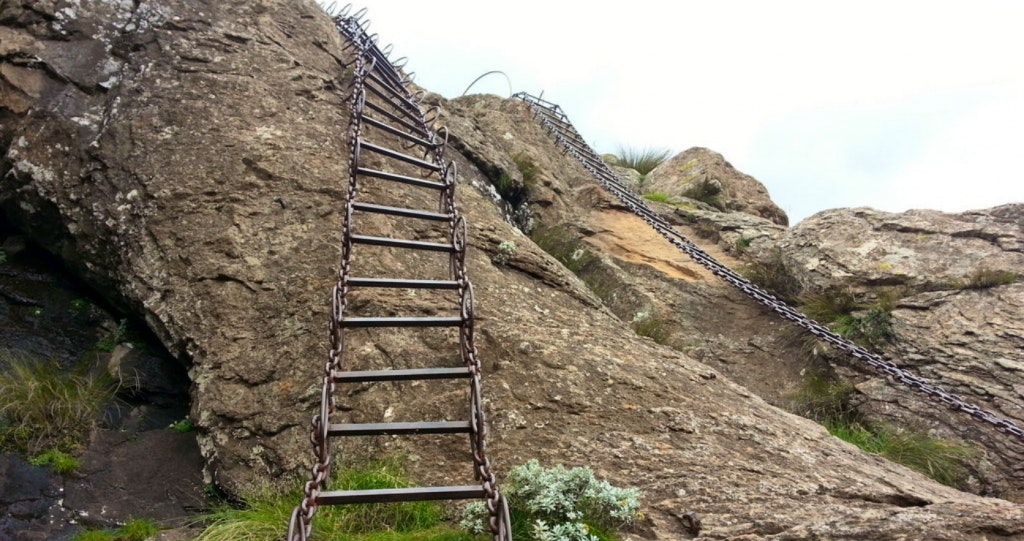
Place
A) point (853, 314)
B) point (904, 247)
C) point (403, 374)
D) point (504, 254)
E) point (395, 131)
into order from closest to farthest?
1. point (403, 374)
2. point (504, 254)
3. point (395, 131)
4. point (853, 314)
5. point (904, 247)

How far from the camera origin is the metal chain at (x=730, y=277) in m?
5.85

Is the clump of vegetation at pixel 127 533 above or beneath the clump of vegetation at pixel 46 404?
beneath

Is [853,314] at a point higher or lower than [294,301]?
higher

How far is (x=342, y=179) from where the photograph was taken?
6.12 meters

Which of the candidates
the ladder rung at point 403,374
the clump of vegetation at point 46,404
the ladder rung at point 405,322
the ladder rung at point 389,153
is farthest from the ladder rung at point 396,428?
the ladder rung at point 389,153

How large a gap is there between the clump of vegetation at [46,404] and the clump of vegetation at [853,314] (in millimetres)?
7004

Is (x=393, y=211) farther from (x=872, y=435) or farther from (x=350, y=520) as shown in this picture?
(x=872, y=435)

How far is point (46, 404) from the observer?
15.8 feet

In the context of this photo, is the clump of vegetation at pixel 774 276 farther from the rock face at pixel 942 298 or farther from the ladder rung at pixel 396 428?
the ladder rung at pixel 396 428

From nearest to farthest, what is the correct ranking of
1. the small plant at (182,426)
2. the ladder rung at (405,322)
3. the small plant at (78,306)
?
the ladder rung at (405,322) → the small plant at (182,426) → the small plant at (78,306)

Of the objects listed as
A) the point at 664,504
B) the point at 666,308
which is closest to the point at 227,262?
the point at 664,504

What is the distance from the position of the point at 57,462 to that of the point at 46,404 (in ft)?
1.70

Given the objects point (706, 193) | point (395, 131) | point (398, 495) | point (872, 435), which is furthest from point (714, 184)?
point (398, 495)

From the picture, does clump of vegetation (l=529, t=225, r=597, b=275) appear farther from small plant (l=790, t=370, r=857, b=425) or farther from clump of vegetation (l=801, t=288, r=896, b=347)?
small plant (l=790, t=370, r=857, b=425)
